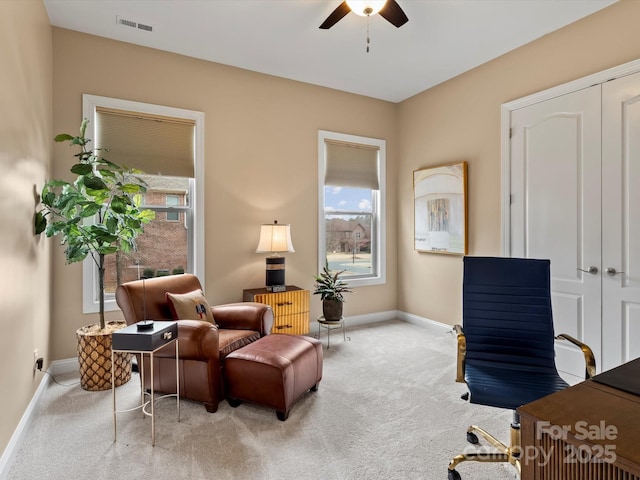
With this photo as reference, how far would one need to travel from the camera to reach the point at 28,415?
2.35 m

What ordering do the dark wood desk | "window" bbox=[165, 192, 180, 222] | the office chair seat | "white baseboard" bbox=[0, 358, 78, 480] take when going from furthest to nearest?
"window" bbox=[165, 192, 180, 222] → "white baseboard" bbox=[0, 358, 78, 480] → the office chair seat → the dark wood desk

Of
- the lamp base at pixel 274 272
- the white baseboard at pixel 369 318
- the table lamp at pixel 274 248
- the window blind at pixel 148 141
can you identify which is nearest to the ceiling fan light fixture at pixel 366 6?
the window blind at pixel 148 141

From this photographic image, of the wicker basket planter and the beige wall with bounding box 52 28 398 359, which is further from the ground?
the beige wall with bounding box 52 28 398 359

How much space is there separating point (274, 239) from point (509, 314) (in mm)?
2359

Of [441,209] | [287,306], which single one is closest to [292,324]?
[287,306]

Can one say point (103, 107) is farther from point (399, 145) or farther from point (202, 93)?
point (399, 145)

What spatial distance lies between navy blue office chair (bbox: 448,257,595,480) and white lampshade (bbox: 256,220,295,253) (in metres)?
1.99

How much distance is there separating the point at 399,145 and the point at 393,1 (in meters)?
2.74

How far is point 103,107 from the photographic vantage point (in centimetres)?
333

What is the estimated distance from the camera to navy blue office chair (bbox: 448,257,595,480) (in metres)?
2.01

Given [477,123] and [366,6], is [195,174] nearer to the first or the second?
[366,6]

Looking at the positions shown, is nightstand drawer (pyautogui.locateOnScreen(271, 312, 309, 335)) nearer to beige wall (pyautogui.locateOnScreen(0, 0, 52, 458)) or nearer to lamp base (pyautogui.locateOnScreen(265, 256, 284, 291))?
lamp base (pyautogui.locateOnScreen(265, 256, 284, 291))

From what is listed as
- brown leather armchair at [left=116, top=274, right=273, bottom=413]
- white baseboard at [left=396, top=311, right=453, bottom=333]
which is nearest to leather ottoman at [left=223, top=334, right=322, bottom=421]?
brown leather armchair at [left=116, top=274, right=273, bottom=413]

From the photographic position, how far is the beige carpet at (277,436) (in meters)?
1.93
